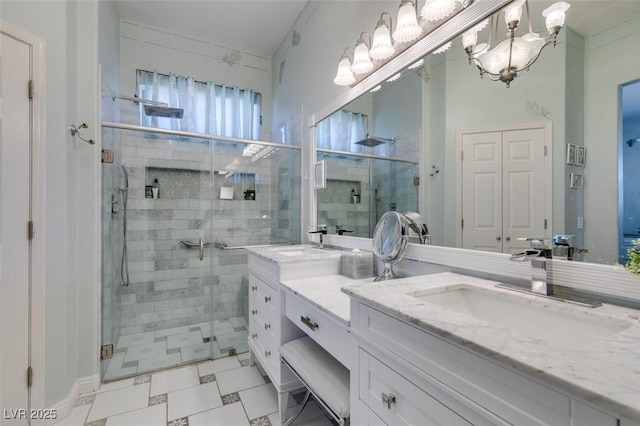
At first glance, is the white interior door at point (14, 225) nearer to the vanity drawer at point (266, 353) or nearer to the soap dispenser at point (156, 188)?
the vanity drawer at point (266, 353)

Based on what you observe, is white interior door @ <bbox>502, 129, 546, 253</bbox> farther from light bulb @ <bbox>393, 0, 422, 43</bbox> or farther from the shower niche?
the shower niche

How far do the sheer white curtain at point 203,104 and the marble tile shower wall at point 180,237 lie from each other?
43cm

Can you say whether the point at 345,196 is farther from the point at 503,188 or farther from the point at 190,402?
the point at 190,402

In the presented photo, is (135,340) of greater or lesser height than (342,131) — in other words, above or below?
below

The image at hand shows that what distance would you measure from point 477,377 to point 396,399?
30 centimetres

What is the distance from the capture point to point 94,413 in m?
1.63

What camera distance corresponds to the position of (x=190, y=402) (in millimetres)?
1712

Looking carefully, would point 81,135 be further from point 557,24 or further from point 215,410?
point 557,24

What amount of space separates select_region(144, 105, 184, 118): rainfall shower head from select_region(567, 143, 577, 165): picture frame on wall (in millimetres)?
3062

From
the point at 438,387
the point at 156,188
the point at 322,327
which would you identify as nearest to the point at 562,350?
the point at 438,387

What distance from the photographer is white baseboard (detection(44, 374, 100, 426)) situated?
62.1 inches

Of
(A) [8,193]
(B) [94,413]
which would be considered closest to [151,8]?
(A) [8,193]

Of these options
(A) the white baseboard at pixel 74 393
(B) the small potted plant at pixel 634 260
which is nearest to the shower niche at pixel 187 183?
(A) the white baseboard at pixel 74 393

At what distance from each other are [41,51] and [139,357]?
2066 mm
